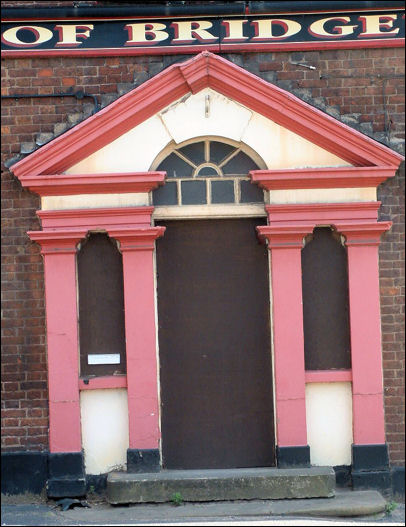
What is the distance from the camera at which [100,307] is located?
8.32 metres

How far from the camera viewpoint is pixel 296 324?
822 centimetres

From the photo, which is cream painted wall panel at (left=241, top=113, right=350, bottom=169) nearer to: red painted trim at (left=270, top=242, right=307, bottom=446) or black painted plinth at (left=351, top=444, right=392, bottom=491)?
red painted trim at (left=270, top=242, right=307, bottom=446)

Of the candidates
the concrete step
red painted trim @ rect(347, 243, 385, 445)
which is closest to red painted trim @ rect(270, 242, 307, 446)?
the concrete step

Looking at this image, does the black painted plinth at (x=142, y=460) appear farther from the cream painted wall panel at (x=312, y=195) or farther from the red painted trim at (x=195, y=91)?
the red painted trim at (x=195, y=91)

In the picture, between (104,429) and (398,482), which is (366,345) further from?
(104,429)

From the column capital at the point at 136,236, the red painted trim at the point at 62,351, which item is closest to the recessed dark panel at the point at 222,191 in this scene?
the column capital at the point at 136,236

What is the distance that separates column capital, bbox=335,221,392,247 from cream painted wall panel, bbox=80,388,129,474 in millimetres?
2611

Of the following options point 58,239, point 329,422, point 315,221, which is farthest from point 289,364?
point 58,239

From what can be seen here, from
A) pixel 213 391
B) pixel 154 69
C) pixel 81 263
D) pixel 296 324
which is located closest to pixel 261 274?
pixel 296 324

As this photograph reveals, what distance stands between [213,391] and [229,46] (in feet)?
11.1

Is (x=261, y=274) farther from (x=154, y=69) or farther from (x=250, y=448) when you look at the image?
(x=154, y=69)

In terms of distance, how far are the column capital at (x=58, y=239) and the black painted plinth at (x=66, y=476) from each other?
1957 millimetres

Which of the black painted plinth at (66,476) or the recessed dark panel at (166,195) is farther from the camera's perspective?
the recessed dark panel at (166,195)

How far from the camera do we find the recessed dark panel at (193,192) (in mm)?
8383
